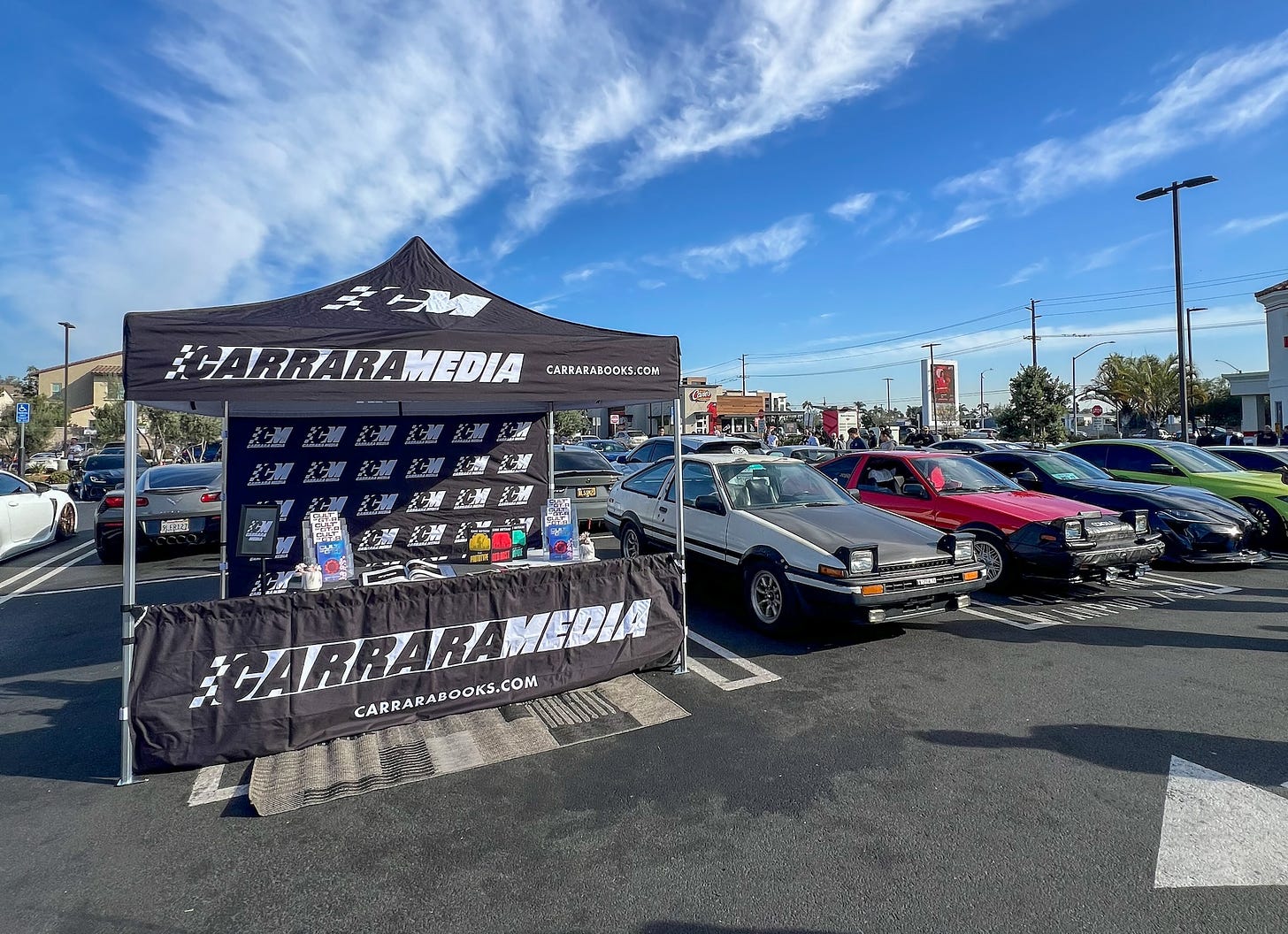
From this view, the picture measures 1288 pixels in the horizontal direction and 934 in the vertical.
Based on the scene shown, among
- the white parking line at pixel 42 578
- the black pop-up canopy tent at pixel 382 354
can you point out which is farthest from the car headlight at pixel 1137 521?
the white parking line at pixel 42 578

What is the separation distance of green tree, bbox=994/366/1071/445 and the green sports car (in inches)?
871

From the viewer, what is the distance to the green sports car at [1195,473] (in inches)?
386

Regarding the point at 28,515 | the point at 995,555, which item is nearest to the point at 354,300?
the point at 995,555

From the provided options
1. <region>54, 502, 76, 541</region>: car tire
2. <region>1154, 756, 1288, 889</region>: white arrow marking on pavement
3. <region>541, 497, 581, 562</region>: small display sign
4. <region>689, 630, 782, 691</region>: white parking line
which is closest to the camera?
<region>1154, 756, 1288, 889</region>: white arrow marking on pavement

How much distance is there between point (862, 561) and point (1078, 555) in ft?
9.27

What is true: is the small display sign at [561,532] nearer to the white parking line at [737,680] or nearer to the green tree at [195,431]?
the white parking line at [737,680]

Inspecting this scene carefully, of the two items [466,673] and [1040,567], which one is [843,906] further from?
[1040,567]

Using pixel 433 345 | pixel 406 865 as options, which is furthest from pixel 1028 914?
pixel 433 345

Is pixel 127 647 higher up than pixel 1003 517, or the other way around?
pixel 1003 517

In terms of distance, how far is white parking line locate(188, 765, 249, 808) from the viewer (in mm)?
3500

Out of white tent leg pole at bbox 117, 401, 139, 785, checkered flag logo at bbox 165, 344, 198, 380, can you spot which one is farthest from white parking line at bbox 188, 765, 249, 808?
checkered flag logo at bbox 165, 344, 198, 380

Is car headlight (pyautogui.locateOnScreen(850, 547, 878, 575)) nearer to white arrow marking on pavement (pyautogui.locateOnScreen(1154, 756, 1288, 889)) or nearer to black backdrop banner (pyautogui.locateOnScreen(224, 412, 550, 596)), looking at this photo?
white arrow marking on pavement (pyautogui.locateOnScreen(1154, 756, 1288, 889))

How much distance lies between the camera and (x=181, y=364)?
12.4 ft

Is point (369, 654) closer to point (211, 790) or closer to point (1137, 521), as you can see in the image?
point (211, 790)
